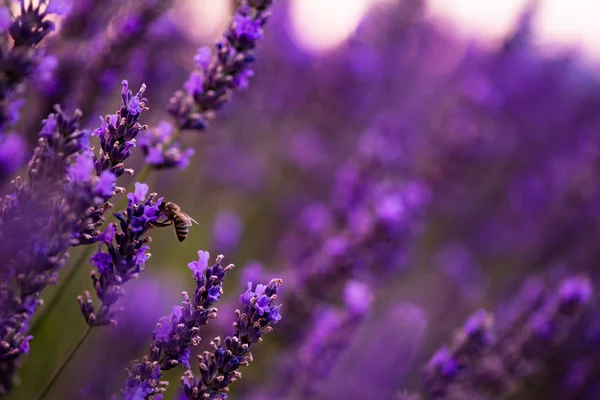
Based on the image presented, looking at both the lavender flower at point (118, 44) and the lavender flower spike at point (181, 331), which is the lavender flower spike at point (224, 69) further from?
the lavender flower spike at point (181, 331)

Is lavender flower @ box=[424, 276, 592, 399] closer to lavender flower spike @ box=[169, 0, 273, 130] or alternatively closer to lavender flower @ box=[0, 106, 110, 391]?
lavender flower spike @ box=[169, 0, 273, 130]

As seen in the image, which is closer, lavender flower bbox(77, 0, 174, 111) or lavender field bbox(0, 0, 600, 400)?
lavender field bbox(0, 0, 600, 400)

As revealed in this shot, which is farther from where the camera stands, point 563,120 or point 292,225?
point 563,120

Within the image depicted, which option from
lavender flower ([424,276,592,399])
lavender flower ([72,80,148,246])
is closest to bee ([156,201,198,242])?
lavender flower ([72,80,148,246])

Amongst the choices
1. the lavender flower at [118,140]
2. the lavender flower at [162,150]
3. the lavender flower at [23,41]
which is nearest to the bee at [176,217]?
the lavender flower at [162,150]

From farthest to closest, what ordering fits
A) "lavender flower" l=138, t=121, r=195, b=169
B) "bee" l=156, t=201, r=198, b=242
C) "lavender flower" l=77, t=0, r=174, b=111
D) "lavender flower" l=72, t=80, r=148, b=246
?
"lavender flower" l=77, t=0, r=174, b=111 → "lavender flower" l=138, t=121, r=195, b=169 → "bee" l=156, t=201, r=198, b=242 → "lavender flower" l=72, t=80, r=148, b=246

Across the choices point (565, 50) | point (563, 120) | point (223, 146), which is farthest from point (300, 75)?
point (565, 50)

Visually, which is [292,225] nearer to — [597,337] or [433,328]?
[433,328]
